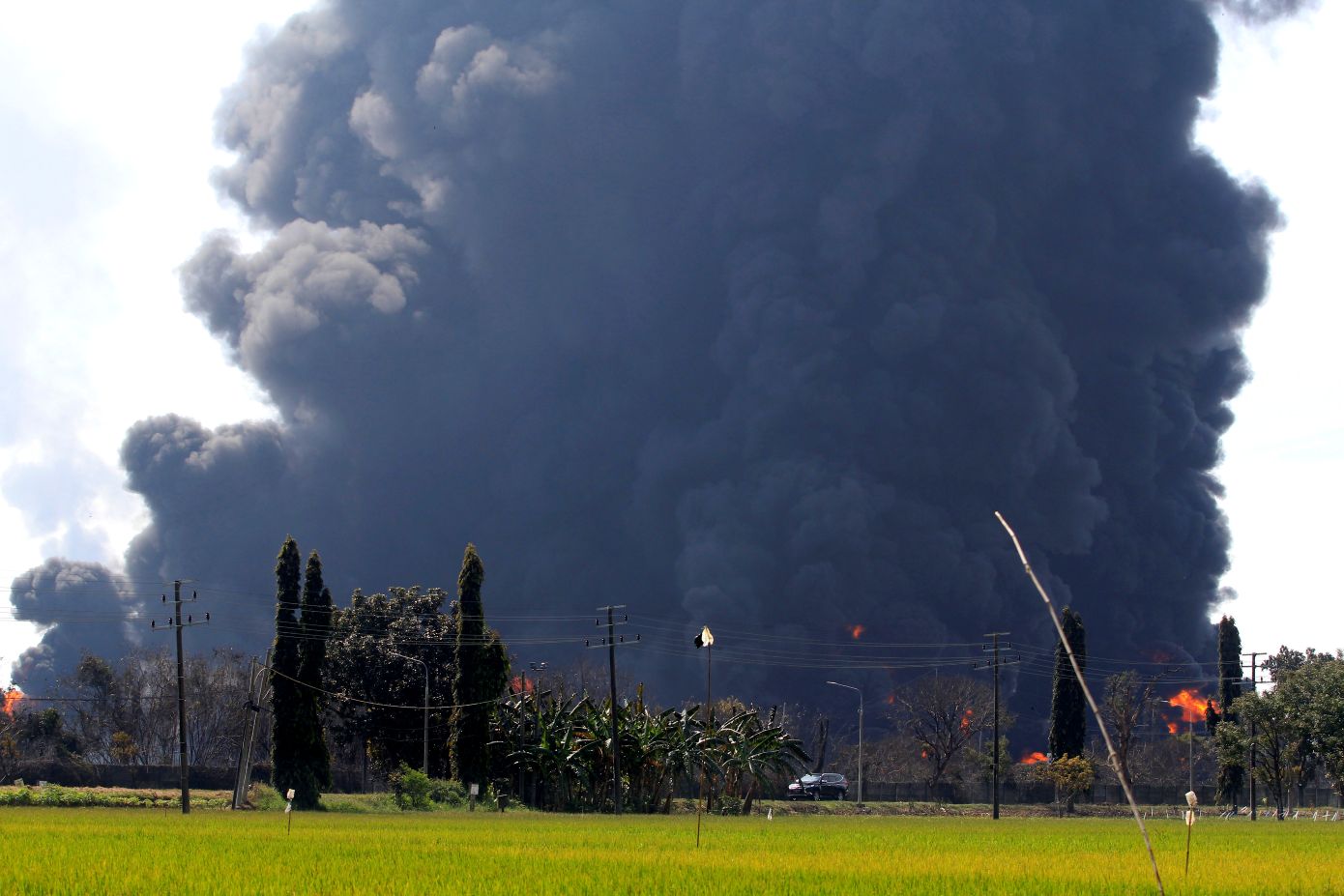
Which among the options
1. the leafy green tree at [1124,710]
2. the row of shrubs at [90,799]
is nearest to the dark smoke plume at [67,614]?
the row of shrubs at [90,799]

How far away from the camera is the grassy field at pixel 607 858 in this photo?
74.7 feet

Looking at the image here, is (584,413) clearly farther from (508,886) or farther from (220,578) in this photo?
(508,886)

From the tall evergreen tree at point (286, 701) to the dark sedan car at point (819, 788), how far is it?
113ft

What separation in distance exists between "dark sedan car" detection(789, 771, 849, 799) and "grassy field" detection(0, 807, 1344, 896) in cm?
3836

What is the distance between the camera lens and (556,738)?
65.4m

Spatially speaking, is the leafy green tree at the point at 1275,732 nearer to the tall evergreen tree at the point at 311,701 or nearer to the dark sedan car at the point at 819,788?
the dark sedan car at the point at 819,788

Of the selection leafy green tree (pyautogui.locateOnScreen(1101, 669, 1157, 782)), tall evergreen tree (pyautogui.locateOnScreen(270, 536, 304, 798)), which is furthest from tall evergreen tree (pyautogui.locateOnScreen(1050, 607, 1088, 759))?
tall evergreen tree (pyautogui.locateOnScreen(270, 536, 304, 798))

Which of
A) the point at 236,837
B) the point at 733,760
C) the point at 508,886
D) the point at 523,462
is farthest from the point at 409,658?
the point at 523,462

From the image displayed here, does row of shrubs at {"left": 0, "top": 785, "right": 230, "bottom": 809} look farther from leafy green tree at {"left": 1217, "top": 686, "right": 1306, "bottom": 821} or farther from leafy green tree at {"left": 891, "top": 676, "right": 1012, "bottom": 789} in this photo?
leafy green tree at {"left": 1217, "top": 686, "right": 1306, "bottom": 821}

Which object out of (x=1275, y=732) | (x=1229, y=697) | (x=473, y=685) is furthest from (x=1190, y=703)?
(x=473, y=685)

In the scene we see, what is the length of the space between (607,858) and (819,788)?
59332 mm

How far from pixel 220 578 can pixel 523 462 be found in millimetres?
34229

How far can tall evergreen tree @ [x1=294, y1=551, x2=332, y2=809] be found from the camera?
201 ft

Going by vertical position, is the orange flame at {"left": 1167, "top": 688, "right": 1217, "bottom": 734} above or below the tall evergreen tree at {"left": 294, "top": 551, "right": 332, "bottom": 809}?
below
